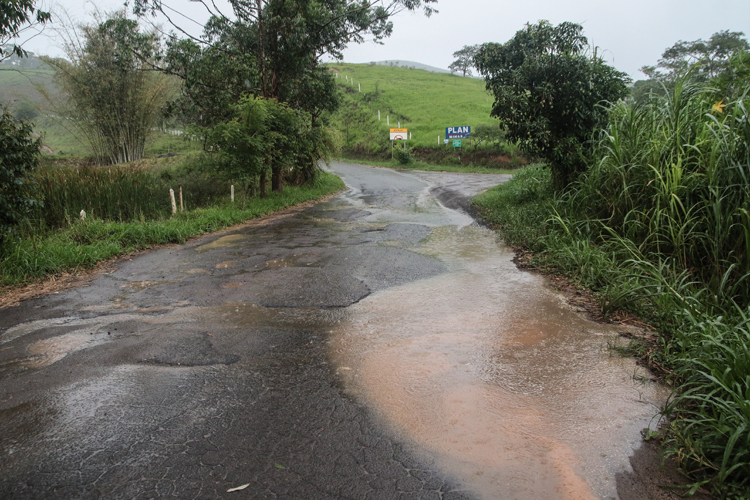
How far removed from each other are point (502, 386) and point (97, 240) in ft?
26.2

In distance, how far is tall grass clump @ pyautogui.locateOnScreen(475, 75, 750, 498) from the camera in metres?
2.69

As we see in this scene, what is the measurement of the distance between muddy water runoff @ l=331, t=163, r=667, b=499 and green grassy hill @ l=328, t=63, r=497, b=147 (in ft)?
96.7

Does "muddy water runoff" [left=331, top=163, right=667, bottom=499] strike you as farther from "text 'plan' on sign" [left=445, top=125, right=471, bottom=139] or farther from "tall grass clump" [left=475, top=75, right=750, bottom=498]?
"text 'plan' on sign" [left=445, top=125, right=471, bottom=139]

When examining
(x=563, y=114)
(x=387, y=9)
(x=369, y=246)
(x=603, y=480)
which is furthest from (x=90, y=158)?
(x=603, y=480)

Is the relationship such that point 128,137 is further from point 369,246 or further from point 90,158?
point 369,246

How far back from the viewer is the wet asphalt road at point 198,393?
2521 millimetres

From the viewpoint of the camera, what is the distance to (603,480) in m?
2.49

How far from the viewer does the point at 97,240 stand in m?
8.55

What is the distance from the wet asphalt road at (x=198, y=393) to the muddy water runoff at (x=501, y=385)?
0.73ft

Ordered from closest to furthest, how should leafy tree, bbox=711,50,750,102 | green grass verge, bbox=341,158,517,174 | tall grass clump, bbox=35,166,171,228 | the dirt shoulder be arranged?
1. the dirt shoulder
2. leafy tree, bbox=711,50,750,102
3. tall grass clump, bbox=35,166,171,228
4. green grass verge, bbox=341,158,517,174

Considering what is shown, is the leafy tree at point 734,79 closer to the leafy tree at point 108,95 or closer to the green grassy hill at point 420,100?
the leafy tree at point 108,95

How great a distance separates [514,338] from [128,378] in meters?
3.34

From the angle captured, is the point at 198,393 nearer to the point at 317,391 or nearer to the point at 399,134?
the point at 317,391

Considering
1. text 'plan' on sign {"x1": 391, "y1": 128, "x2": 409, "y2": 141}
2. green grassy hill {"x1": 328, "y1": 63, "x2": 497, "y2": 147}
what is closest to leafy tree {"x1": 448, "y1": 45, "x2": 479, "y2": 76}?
green grassy hill {"x1": 328, "y1": 63, "x2": 497, "y2": 147}
